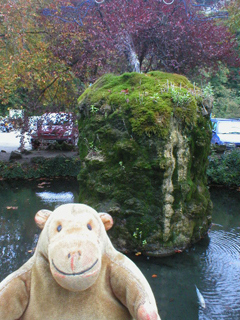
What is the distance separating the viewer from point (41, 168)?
11.4 meters

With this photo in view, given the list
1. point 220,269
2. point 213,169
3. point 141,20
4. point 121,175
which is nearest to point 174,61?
point 141,20

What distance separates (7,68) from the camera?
10.0 metres

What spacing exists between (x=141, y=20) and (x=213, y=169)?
5076 mm

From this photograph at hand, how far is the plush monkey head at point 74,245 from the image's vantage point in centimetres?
186

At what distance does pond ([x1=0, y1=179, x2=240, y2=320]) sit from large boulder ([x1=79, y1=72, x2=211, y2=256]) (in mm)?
358

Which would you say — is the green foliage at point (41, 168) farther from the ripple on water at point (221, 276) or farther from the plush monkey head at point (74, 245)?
the plush monkey head at point (74, 245)

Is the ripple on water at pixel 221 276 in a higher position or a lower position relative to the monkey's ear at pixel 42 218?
lower

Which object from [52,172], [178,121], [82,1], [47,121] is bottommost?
[52,172]

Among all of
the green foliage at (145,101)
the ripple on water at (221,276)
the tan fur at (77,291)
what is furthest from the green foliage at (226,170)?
the tan fur at (77,291)

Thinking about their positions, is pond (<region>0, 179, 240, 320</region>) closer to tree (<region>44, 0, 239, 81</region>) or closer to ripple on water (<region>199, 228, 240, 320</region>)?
ripple on water (<region>199, 228, 240, 320</region>)

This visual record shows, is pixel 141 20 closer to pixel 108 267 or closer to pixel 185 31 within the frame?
pixel 185 31

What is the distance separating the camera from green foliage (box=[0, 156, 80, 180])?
11.1 metres

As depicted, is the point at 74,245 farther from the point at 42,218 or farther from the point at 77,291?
the point at 42,218

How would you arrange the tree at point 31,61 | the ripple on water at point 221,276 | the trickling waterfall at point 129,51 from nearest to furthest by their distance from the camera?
the ripple on water at point 221,276, the trickling waterfall at point 129,51, the tree at point 31,61
